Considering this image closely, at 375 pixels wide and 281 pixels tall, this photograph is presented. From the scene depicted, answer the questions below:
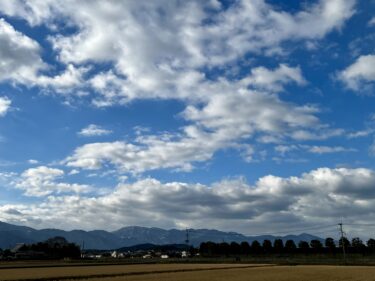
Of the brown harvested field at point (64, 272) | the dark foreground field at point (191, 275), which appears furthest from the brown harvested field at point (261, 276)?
the brown harvested field at point (64, 272)

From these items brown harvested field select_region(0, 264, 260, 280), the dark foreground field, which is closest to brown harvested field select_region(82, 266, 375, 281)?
the dark foreground field

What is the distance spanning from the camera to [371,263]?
106 meters

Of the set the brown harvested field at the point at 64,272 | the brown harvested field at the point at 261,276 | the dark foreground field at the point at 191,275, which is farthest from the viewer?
the brown harvested field at the point at 64,272

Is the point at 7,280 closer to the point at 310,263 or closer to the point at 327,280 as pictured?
the point at 327,280

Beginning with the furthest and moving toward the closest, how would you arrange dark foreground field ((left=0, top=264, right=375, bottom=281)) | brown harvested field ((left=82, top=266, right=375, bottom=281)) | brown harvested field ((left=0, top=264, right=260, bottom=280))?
brown harvested field ((left=0, top=264, right=260, bottom=280))
dark foreground field ((left=0, top=264, right=375, bottom=281))
brown harvested field ((left=82, top=266, right=375, bottom=281))

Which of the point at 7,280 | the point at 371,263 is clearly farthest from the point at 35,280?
the point at 371,263

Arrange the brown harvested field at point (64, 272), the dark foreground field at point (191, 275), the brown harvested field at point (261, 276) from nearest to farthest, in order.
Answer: the brown harvested field at point (261, 276)
the dark foreground field at point (191, 275)
the brown harvested field at point (64, 272)

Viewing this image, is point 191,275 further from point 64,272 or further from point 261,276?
point 64,272

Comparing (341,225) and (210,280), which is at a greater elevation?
(341,225)

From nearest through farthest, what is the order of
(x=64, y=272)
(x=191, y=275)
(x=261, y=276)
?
(x=261, y=276) < (x=191, y=275) < (x=64, y=272)

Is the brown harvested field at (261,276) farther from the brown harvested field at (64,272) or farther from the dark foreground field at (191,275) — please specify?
the brown harvested field at (64,272)

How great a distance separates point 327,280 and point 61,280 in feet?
106

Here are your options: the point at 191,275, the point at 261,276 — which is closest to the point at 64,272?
the point at 191,275

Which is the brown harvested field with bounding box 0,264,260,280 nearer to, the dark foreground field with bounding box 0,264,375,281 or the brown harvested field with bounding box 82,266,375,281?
the dark foreground field with bounding box 0,264,375,281
